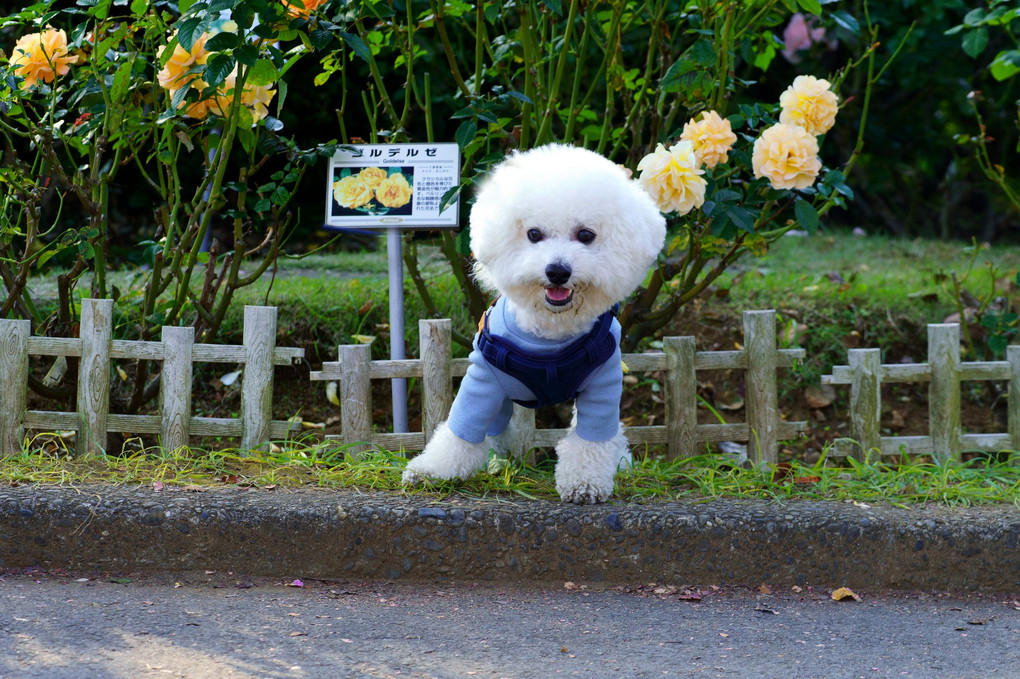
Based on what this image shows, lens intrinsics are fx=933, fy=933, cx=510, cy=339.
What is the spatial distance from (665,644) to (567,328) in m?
0.84

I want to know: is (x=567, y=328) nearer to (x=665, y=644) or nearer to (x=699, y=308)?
(x=665, y=644)

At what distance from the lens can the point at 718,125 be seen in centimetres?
277

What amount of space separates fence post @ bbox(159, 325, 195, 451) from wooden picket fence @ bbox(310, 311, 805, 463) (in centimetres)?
41

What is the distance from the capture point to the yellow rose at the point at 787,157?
8.80 ft

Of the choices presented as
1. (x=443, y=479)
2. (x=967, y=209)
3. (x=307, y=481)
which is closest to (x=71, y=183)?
(x=307, y=481)

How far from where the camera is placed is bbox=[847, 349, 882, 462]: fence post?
3045 millimetres

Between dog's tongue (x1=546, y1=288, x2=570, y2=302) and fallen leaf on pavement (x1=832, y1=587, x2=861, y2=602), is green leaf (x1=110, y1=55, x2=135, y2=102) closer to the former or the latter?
dog's tongue (x1=546, y1=288, x2=570, y2=302)

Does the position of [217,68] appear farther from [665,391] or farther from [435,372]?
[665,391]

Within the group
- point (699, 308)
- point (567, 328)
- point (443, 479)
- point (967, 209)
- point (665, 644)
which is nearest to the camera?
point (665, 644)

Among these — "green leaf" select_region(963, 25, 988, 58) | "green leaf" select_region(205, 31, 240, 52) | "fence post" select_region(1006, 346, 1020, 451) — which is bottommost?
"fence post" select_region(1006, 346, 1020, 451)

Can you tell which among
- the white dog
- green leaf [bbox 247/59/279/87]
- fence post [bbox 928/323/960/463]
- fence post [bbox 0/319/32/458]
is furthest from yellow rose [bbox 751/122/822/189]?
fence post [bbox 0/319/32/458]

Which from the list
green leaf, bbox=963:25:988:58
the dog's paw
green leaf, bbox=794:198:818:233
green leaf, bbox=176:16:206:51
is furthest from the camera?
green leaf, bbox=963:25:988:58

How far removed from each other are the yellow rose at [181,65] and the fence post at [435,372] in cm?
102

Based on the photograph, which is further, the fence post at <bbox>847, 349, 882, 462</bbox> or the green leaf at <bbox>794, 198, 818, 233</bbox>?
the fence post at <bbox>847, 349, 882, 462</bbox>
